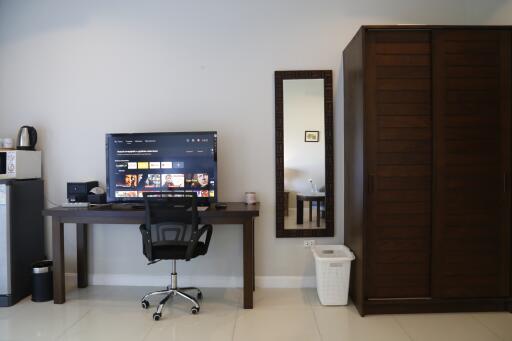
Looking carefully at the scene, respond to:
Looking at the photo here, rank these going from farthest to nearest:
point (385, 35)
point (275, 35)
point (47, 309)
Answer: point (275, 35)
point (47, 309)
point (385, 35)

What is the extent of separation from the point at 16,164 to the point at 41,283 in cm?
113

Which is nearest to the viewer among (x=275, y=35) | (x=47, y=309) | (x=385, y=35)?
(x=385, y=35)

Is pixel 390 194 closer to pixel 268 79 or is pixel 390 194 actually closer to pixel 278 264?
pixel 278 264

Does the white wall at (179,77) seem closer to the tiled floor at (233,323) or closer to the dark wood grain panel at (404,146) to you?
the tiled floor at (233,323)

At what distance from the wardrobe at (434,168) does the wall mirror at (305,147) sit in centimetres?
59

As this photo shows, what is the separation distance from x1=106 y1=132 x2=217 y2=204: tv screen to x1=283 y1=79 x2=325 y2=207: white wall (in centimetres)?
77

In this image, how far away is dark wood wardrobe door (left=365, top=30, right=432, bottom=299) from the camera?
2699mm

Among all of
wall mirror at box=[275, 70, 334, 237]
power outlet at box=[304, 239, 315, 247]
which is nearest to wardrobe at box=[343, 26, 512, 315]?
wall mirror at box=[275, 70, 334, 237]

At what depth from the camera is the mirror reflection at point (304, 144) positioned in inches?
131

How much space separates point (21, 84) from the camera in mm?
3527

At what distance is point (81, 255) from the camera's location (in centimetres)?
343

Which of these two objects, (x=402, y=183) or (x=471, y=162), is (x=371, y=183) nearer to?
(x=402, y=183)

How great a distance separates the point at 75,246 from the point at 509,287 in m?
4.09

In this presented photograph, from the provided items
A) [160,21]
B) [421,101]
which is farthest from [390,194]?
[160,21]
